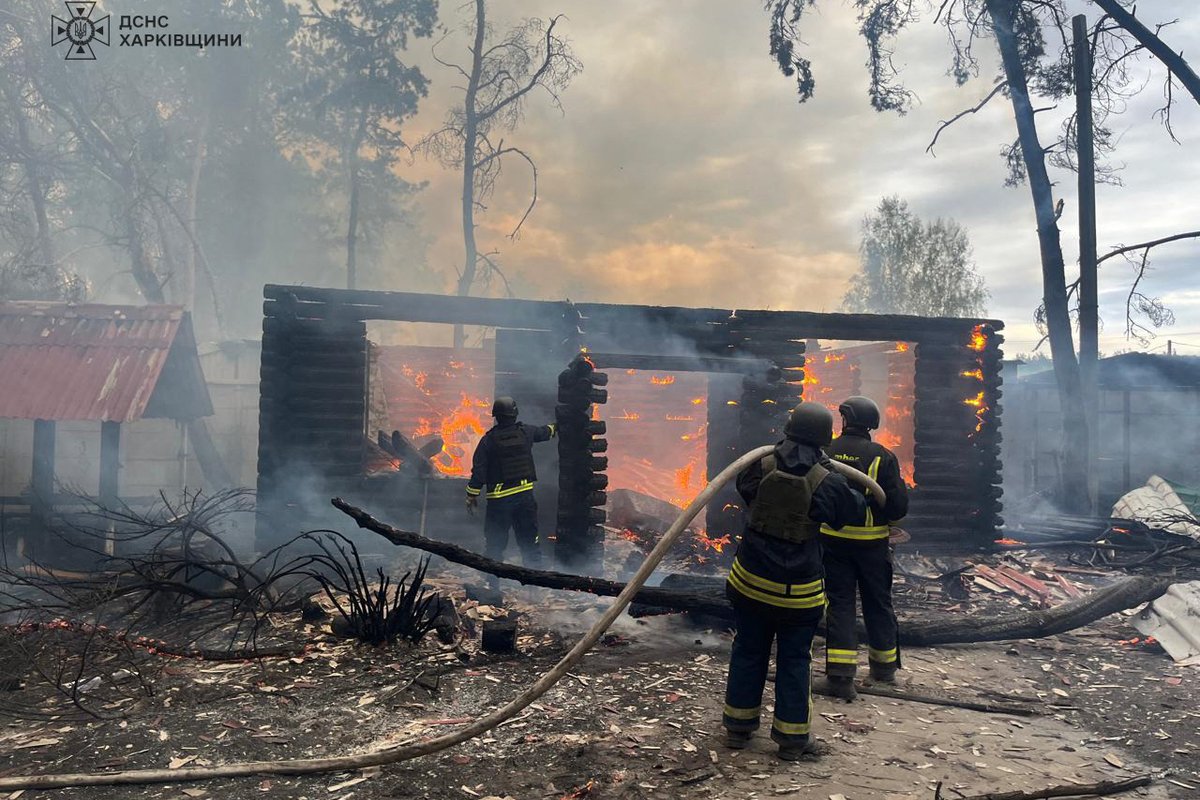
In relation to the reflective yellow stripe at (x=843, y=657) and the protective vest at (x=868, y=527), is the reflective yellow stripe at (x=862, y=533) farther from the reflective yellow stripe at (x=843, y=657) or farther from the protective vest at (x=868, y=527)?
the reflective yellow stripe at (x=843, y=657)

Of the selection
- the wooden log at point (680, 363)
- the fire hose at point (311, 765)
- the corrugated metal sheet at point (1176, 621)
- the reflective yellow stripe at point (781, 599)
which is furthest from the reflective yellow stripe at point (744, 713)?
the wooden log at point (680, 363)

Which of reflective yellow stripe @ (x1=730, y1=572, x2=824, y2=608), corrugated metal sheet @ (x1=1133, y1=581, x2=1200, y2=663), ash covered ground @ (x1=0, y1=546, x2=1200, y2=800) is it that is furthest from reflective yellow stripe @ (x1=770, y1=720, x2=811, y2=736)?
corrugated metal sheet @ (x1=1133, y1=581, x2=1200, y2=663)

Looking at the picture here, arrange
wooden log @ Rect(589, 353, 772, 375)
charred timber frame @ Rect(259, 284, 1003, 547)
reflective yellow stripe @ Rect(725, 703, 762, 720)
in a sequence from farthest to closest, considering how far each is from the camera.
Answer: wooden log @ Rect(589, 353, 772, 375) < charred timber frame @ Rect(259, 284, 1003, 547) < reflective yellow stripe @ Rect(725, 703, 762, 720)

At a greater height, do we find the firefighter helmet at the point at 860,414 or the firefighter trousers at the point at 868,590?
the firefighter helmet at the point at 860,414

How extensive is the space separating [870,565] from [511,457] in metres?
4.33

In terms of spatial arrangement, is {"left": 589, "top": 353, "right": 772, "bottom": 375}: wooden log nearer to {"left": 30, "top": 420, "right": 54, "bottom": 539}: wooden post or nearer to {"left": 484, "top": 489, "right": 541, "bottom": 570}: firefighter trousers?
{"left": 484, "top": 489, "right": 541, "bottom": 570}: firefighter trousers

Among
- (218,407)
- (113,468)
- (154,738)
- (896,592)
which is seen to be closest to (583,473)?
(896,592)

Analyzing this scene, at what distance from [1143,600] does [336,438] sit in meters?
9.76

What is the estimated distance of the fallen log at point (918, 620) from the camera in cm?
581

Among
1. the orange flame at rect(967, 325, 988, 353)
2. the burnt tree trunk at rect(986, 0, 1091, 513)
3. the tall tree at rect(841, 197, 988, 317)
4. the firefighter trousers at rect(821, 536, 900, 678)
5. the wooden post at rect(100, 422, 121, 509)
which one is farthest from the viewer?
the tall tree at rect(841, 197, 988, 317)

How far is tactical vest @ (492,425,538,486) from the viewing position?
821 centimetres

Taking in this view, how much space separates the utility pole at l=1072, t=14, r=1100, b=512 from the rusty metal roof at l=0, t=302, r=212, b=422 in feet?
52.7

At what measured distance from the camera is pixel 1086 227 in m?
13.4

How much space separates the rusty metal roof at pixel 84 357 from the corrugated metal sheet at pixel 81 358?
0.04 ft
